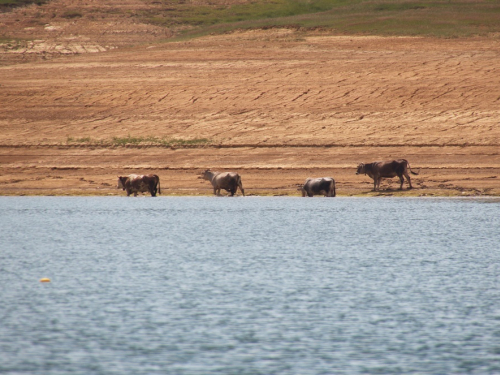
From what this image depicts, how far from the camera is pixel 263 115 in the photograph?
53.9 m

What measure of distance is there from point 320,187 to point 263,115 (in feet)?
48.8

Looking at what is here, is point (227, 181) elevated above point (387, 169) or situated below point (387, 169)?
below

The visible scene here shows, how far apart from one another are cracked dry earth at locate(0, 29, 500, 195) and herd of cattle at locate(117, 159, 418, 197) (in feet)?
2.98

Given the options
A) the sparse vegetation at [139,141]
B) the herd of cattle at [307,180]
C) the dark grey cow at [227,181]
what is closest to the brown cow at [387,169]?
the herd of cattle at [307,180]

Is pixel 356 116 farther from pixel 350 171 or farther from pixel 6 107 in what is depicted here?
pixel 6 107

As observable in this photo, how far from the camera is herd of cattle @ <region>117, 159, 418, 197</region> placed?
131 feet

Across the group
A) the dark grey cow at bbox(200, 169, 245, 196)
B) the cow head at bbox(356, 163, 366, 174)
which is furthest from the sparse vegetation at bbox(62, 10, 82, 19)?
the cow head at bbox(356, 163, 366, 174)

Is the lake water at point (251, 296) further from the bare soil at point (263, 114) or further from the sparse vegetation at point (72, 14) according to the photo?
the sparse vegetation at point (72, 14)

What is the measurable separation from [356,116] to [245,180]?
11509mm

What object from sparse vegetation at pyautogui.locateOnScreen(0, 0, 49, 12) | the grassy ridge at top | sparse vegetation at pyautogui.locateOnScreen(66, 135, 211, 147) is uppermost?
sparse vegetation at pyautogui.locateOnScreen(0, 0, 49, 12)

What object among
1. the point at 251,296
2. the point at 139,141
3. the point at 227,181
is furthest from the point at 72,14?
the point at 251,296

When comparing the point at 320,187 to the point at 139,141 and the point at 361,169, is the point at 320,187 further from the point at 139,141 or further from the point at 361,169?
the point at 139,141

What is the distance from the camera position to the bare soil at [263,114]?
44094mm

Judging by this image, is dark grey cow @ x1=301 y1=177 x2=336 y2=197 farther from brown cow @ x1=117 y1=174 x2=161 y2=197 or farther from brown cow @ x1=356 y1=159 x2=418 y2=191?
brown cow @ x1=117 y1=174 x2=161 y2=197
